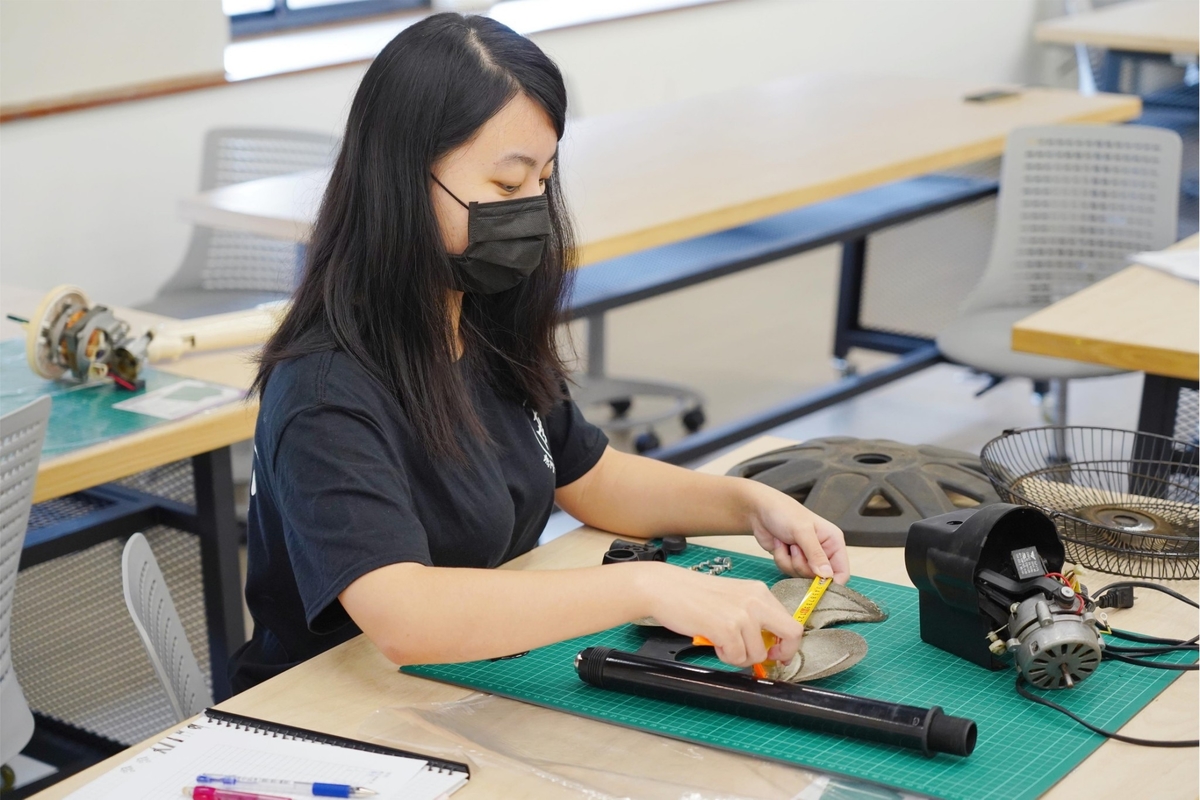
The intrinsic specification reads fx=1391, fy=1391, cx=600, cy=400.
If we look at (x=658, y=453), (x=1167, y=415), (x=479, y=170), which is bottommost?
(x=658, y=453)

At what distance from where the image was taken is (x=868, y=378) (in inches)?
154

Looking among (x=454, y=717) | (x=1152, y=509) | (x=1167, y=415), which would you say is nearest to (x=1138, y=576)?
A: (x=1152, y=509)

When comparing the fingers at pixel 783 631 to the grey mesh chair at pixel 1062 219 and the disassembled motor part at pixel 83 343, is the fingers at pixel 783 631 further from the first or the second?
the grey mesh chair at pixel 1062 219

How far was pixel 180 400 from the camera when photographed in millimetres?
2086

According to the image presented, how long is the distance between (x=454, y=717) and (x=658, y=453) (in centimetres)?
215

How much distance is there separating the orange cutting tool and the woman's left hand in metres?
0.02

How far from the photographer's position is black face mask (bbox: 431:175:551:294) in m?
1.35

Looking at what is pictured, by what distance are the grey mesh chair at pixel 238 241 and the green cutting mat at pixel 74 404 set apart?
118cm

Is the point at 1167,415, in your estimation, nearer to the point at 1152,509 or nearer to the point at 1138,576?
the point at 1152,509

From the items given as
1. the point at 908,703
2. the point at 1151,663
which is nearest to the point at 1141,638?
the point at 1151,663

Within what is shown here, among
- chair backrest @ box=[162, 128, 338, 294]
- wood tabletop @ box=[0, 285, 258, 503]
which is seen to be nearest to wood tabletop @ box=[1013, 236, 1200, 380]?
wood tabletop @ box=[0, 285, 258, 503]

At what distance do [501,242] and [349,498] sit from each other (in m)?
0.31

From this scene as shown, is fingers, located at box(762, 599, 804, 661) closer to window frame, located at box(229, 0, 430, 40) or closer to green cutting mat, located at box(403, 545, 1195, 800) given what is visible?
green cutting mat, located at box(403, 545, 1195, 800)

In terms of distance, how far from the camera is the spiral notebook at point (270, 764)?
43.2 inches
